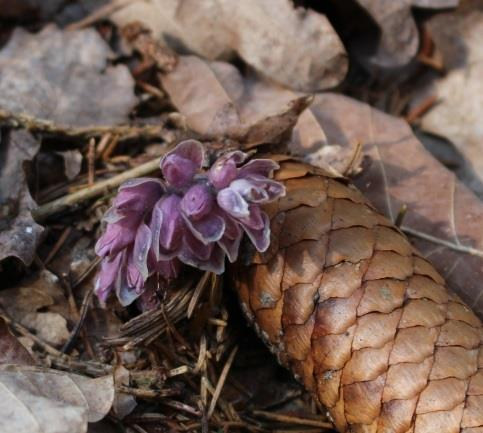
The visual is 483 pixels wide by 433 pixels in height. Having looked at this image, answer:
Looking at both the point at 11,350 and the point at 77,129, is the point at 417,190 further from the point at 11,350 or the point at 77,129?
the point at 11,350

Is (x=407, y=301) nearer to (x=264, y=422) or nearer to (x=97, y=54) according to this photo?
Answer: (x=264, y=422)

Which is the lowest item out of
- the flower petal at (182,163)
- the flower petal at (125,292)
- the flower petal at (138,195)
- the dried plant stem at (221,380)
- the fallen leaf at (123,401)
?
the dried plant stem at (221,380)

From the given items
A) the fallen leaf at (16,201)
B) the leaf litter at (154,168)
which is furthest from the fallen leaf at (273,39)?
the fallen leaf at (16,201)

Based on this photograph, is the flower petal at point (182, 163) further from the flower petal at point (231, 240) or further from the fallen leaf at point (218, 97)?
the fallen leaf at point (218, 97)

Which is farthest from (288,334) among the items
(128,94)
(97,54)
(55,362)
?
(97,54)

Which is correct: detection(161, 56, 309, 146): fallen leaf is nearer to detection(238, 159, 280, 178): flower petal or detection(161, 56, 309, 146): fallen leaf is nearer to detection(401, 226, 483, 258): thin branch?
detection(238, 159, 280, 178): flower petal
